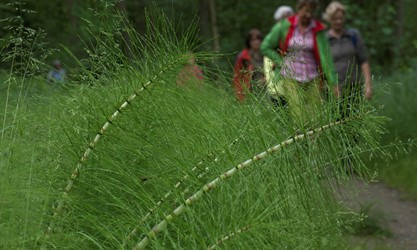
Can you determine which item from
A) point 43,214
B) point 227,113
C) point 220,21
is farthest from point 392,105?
point 220,21

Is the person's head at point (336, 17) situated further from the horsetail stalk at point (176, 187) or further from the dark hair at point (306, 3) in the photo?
the horsetail stalk at point (176, 187)

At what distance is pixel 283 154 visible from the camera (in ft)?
7.08

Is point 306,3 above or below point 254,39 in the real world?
above

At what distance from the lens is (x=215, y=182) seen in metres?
2.11

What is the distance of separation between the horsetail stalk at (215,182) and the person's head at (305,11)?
4161mm

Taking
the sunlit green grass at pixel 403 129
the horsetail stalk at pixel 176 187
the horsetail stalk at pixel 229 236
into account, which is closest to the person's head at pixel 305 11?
the sunlit green grass at pixel 403 129

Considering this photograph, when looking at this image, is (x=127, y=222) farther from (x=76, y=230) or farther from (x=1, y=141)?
(x=1, y=141)

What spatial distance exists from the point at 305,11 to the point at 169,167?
4.19 meters

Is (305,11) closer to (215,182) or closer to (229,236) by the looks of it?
(215,182)

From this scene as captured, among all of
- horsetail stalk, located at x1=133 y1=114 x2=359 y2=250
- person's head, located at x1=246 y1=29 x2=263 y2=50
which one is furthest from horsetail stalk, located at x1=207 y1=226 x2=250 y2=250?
person's head, located at x1=246 y1=29 x2=263 y2=50

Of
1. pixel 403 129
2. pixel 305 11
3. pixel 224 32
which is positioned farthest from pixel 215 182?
pixel 224 32

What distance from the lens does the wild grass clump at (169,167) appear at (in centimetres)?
204

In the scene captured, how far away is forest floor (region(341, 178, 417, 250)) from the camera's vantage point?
17.2 ft

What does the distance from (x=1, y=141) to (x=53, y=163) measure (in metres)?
0.16
